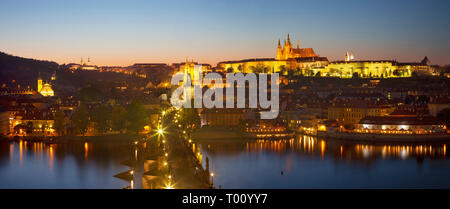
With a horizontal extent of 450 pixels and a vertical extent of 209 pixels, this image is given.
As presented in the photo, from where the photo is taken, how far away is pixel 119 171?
9.89 m

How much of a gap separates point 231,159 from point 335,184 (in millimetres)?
3008

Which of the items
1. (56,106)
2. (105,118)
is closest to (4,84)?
(56,106)

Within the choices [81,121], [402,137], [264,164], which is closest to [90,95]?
[81,121]

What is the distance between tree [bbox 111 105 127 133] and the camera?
618 inches

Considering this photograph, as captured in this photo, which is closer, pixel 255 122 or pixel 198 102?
pixel 255 122

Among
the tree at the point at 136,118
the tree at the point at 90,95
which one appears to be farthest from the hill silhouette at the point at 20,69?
the tree at the point at 136,118

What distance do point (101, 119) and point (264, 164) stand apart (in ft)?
21.2

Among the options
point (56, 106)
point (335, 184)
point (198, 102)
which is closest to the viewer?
point (335, 184)

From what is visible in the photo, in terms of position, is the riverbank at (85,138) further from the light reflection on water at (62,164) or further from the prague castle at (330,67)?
the prague castle at (330,67)

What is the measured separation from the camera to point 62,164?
434 inches

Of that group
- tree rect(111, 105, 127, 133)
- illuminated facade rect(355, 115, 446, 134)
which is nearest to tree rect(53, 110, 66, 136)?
tree rect(111, 105, 127, 133)

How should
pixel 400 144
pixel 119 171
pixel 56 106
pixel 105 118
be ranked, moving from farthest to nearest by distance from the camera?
1. pixel 56 106
2. pixel 105 118
3. pixel 400 144
4. pixel 119 171

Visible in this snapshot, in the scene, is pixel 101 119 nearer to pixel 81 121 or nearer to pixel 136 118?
pixel 81 121
